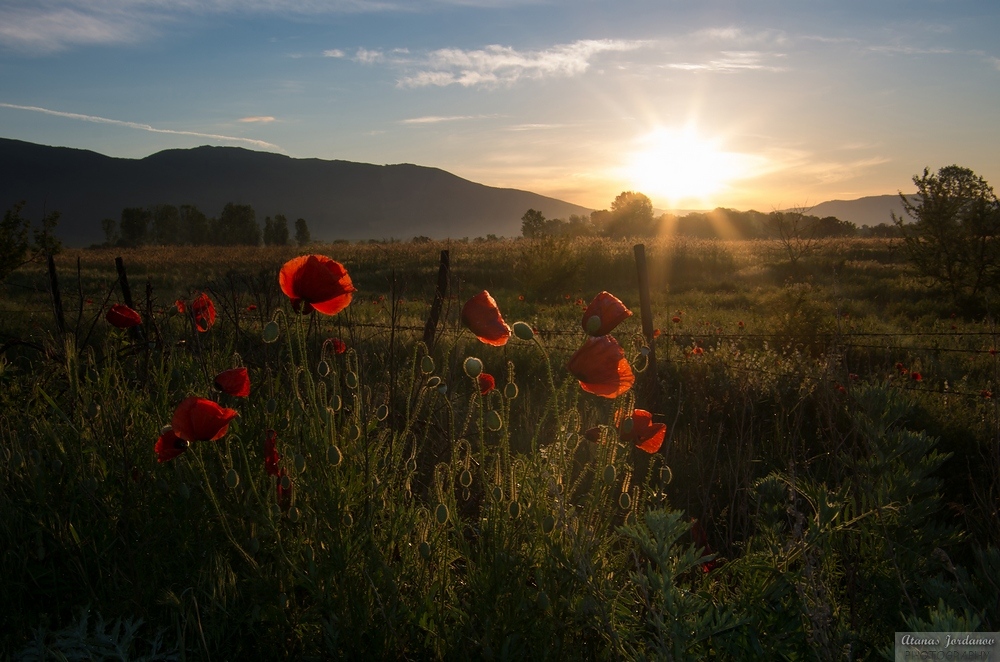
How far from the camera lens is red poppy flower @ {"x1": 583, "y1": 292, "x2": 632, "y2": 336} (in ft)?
5.88

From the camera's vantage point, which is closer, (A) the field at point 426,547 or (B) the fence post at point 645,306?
(A) the field at point 426,547

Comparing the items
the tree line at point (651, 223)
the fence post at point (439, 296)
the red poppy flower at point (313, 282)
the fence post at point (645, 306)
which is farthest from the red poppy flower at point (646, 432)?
the tree line at point (651, 223)

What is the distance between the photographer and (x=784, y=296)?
8273 mm

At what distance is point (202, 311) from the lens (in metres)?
2.91

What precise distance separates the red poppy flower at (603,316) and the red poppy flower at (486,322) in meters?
0.21

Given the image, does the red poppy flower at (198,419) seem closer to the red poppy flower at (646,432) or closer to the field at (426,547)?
the field at (426,547)

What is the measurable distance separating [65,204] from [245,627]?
20791 centimetres

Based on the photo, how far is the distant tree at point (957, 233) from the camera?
14414 mm

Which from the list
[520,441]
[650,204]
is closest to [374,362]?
[520,441]

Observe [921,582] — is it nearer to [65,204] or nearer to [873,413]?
[873,413]

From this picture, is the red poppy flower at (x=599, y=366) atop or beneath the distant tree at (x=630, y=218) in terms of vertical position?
beneath

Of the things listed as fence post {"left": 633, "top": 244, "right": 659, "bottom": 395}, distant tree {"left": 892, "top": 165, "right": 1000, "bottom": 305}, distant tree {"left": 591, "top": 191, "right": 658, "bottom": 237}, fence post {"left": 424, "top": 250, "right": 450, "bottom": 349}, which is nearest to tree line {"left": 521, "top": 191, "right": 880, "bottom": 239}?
distant tree {"left": 591, "top": 191, "right": 658, "bottom": 237}

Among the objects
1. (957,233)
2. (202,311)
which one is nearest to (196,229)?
(957,233)

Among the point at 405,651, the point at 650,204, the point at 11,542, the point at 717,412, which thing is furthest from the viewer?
the point at 650,204
